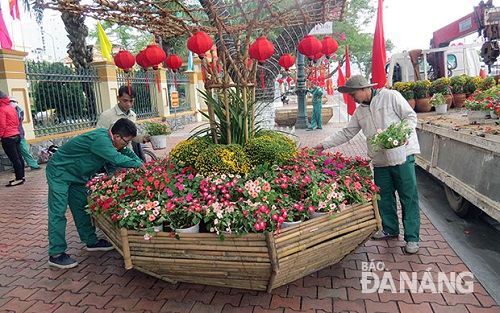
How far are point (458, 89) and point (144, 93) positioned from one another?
10.7 meters

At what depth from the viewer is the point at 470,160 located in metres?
3.57

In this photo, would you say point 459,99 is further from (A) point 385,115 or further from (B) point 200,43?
(B) point 200,43

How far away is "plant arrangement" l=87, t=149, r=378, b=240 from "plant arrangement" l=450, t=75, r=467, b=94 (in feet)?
16.4

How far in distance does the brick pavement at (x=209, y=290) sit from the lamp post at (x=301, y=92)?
9.26 m

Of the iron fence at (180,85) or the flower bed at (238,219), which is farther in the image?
the iron fence at (180,85)

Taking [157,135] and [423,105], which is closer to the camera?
[157,135]

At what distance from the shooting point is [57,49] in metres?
43.2

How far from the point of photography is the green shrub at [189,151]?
3.20 metres

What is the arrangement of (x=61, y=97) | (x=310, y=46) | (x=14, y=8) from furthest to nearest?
(x=14, y=8) < (x=61, y=97) < (x=310, y=46)

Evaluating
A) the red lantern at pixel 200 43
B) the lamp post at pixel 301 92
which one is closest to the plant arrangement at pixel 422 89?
the red lantern at pixel 200 43

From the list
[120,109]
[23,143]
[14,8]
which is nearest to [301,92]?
[23,143]

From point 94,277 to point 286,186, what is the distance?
1890mm

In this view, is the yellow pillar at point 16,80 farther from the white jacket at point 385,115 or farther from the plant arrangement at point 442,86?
the plant arrangement at point 442,86

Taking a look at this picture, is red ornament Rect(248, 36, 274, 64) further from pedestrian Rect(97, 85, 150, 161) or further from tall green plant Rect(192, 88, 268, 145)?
pedestrian Rect(97, 85, 150, 161)
